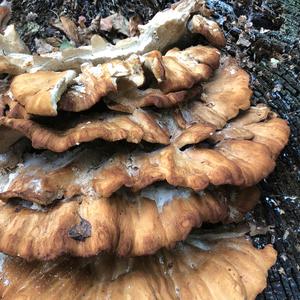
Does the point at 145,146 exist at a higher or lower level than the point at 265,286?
higher

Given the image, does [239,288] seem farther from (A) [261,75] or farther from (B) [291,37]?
(B) [291,37]

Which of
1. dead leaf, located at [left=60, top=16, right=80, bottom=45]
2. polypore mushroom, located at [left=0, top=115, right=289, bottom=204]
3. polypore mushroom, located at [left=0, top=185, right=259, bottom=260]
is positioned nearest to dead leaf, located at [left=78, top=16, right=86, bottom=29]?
dead leaf, located at [left=60, top=16, right=80, bottom=45]

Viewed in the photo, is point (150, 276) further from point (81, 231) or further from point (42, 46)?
point (42, 46)

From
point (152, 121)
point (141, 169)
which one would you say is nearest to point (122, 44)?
point (152, 121)

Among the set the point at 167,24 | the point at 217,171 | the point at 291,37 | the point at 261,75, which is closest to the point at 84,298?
the point at 217,171

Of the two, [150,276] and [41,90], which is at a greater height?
[41,90]

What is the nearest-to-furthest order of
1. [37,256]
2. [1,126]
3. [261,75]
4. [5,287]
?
[37,256] < [1,126] < [5,287] < [261,75]

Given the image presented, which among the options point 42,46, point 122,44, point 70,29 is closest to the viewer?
point 122,44

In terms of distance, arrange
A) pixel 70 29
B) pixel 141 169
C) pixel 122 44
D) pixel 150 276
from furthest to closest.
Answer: pixel 70 29 → pixel 122 44 → pixel 150 276 → pixel 141 169
